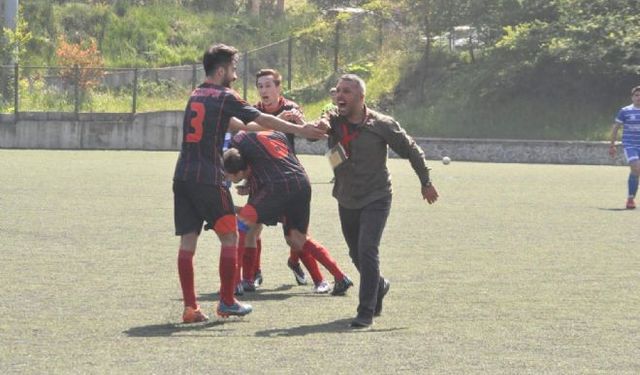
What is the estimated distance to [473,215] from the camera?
59.7ft

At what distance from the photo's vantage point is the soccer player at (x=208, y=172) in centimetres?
900

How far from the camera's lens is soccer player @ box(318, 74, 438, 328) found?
9.19m


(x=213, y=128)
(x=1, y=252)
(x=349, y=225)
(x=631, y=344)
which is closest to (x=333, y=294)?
(x=349, y=225)

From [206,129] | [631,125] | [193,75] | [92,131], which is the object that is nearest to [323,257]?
[206,129]

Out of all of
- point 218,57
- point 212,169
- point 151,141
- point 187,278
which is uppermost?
point 218,57

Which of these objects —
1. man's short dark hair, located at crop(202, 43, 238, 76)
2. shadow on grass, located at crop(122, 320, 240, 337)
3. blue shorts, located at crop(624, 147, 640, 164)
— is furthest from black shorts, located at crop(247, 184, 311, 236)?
blue shorts, located at crop(624, 147, 640, 164)

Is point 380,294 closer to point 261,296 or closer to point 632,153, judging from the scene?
point 261,296

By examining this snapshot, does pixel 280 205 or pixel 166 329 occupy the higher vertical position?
pixel 280 205

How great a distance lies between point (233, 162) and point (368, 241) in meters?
1.47

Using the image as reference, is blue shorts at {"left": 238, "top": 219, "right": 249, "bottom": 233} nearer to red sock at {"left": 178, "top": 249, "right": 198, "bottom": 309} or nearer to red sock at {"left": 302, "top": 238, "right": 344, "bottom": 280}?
red sock at {"left": 302, "top": 238, "right": 344, "bottom": 280}

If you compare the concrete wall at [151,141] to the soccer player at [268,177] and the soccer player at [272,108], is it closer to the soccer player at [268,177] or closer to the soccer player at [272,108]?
the soccer player at [272,108]

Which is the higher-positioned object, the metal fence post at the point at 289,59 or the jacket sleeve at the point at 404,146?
the jacket sleeve at the point at 404,146

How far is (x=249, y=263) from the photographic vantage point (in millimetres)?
10781

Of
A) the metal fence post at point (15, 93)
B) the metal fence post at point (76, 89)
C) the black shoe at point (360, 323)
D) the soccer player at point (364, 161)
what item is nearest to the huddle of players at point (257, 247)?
the soccer player at point (364, 161)
